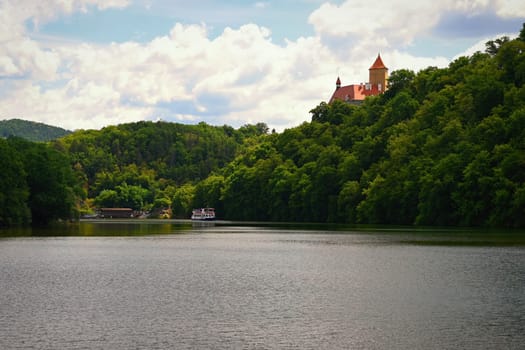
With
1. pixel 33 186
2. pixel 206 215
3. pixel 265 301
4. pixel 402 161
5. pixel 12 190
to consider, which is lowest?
pixel 265 301

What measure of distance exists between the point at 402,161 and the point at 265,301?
9746 centimetres

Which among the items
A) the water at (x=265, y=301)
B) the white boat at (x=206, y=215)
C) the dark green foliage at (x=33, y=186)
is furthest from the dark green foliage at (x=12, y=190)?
the white boat at (x=206, y=215)

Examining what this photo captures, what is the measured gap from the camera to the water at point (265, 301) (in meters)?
22.5

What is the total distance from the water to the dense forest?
45722mm

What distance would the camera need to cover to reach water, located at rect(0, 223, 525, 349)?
22516 millimetres

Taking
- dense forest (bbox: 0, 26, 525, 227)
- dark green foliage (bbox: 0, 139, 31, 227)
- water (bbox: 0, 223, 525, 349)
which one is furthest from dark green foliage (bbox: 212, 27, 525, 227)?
dark green foliage (bbox: 0, 139, 31, 227)

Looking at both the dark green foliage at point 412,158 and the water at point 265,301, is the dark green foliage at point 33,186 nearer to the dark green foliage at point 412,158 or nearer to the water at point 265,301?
the dark green foliage at point 412,158

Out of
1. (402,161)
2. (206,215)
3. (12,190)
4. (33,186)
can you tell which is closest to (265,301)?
(12,190)

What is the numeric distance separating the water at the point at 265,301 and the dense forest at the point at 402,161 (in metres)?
45.7

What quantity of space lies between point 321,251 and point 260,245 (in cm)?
993

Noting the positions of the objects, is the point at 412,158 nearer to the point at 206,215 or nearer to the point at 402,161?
the point at 402,161

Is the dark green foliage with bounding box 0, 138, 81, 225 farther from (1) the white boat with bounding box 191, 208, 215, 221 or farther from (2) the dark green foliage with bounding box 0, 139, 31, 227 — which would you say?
(1) the white boat with bounding box 191, 208, 215, 221

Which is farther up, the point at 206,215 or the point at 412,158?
the point at 412,158

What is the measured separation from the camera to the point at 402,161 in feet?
408
